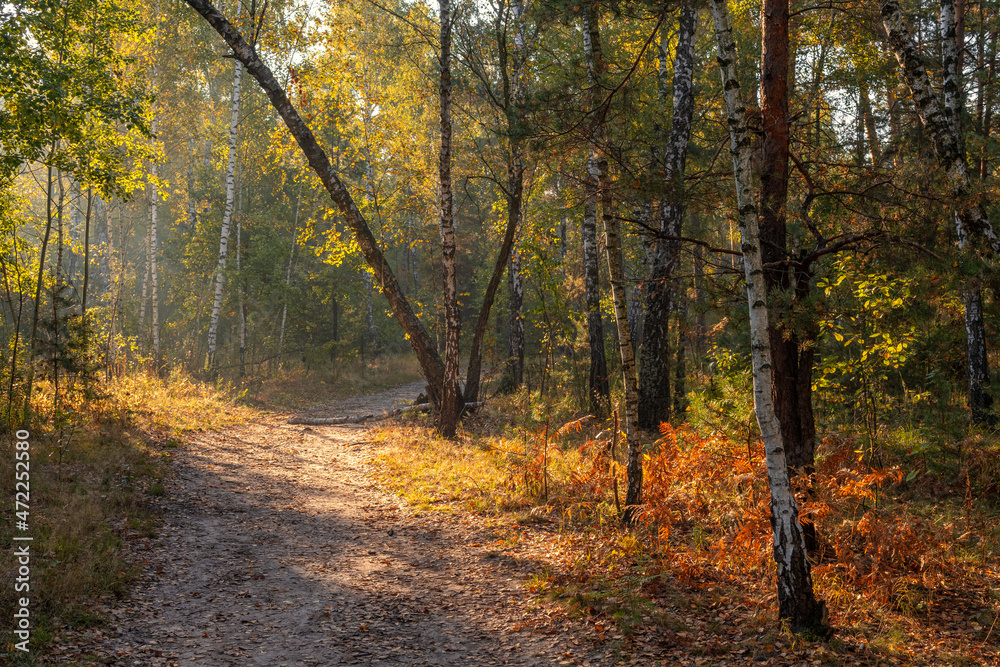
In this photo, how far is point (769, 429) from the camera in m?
4.52

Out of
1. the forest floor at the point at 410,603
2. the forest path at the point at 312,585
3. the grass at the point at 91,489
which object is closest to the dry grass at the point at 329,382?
the grass at the point at 91,489

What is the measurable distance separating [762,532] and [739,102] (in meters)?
4.06

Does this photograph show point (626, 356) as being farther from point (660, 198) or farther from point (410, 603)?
point (410, 603)

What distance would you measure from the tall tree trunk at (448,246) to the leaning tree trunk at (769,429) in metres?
7.50

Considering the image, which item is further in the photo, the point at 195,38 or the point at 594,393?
the point at 195,38

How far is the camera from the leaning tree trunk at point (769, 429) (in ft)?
14.8

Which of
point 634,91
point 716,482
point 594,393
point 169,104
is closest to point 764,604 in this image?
point 716,482

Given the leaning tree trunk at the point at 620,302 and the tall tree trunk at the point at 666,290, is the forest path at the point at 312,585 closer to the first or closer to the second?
the leaning tree trunk at the point at 620,302

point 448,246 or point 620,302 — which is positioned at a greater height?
point 448,246

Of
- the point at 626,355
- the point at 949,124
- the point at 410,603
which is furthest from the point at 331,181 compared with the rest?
the point at 949,124

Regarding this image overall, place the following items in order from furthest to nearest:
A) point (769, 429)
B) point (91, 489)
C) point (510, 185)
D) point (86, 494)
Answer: point (510, 185), point (91, 489), point (86, 494), point (769, 429)

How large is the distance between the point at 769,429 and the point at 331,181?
11049 mm

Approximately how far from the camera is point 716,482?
678 cm

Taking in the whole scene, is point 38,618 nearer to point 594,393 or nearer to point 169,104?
point 594,393
